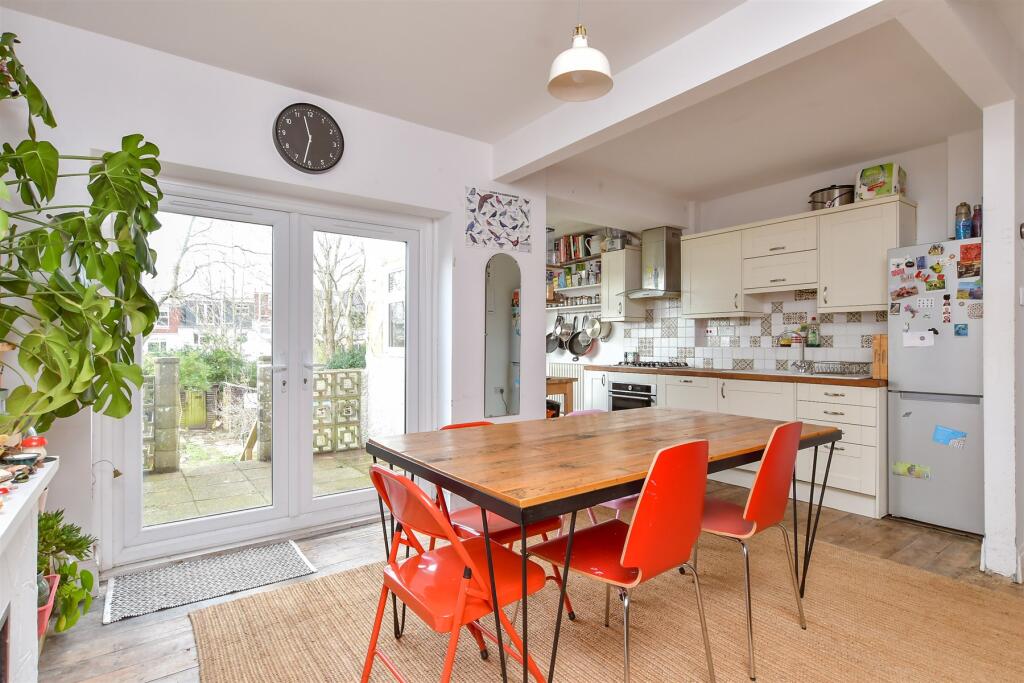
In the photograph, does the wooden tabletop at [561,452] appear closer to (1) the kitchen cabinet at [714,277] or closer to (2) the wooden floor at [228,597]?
(2) the wooden floor at [228,597]

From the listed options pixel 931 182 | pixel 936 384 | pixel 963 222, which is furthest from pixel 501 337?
pixel 931 182

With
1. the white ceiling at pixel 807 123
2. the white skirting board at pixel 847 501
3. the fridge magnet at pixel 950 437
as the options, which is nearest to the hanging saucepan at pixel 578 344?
the white ceiling at pixel 807 123

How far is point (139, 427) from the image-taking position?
2676 millimetres

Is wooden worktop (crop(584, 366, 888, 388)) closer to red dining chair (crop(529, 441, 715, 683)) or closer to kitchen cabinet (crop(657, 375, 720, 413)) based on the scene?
kitchen cabinet (crop(657, 375, 720, 413))

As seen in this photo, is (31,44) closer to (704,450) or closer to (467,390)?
(467,390)

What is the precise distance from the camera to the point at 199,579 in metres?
2.54

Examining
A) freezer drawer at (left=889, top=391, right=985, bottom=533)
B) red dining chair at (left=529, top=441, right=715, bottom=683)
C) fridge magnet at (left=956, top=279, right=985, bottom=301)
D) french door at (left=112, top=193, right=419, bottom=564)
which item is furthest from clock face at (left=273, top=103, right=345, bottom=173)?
freezer drawer at (left=889, top=391, right=985, bottom=533)

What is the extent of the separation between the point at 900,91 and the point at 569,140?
190 centimetres

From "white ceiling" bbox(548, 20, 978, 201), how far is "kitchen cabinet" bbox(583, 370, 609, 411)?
1962 mm

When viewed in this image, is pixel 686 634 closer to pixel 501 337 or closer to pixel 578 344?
pixel 501 337

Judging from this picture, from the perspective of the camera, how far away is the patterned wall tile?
170 inches

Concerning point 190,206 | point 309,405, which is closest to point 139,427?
point 309,405

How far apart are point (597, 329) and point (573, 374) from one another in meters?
0.65

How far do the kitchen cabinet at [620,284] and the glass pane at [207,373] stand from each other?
3497mm
